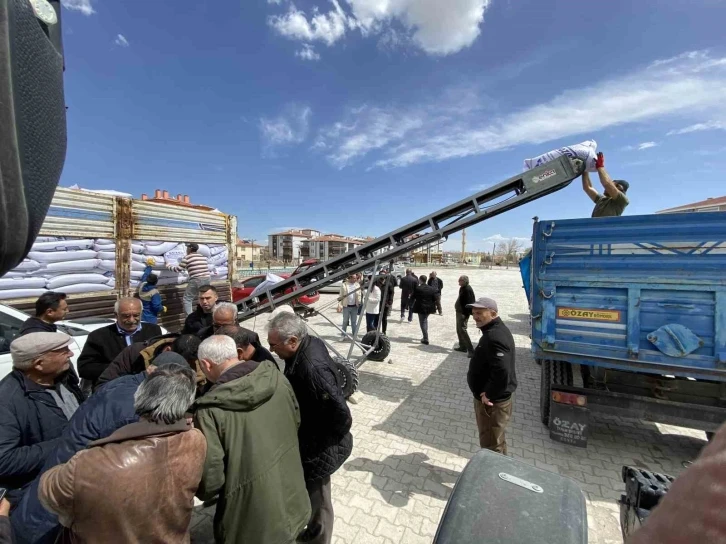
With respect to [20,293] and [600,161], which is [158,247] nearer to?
[20,293]

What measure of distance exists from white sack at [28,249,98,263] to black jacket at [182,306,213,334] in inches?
130

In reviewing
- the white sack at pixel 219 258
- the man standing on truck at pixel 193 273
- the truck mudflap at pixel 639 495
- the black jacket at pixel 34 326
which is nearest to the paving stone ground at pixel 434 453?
the truck mudflap at pixel 639 495

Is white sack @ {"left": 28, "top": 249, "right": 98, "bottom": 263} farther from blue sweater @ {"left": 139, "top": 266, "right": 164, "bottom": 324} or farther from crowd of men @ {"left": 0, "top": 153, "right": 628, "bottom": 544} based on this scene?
crowd of men @ {"left": 0, "top": 153, "right": 628, "bottom": 544}

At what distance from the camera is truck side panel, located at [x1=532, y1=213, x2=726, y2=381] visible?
2771mm

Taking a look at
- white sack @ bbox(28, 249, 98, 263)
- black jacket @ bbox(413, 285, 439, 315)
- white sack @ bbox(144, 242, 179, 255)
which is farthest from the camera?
black jacket @ bbox(413, 285, 439, 315)

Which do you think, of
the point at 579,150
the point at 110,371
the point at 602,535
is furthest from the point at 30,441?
the point at 579,150

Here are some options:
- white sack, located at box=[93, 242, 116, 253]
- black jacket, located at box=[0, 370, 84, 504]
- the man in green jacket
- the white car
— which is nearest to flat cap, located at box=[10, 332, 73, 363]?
black jacket, located at box=[0, 370, 84, 504]

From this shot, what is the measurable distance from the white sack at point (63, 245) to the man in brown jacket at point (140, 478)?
18.0ft

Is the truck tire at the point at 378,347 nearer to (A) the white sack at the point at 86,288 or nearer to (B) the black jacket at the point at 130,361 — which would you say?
(B) the black jacket at the point at 130,361

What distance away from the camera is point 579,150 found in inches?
153

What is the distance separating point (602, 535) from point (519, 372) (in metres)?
3.72

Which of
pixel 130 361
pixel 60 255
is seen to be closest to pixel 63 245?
pixel 60 255

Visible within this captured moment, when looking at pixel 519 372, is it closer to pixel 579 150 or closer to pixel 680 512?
pixel 579 150

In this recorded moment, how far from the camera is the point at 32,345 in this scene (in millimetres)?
1823
